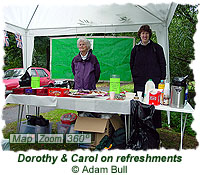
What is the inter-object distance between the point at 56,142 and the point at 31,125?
1.67 feet

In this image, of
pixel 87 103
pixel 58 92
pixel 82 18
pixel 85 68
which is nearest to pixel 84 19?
pixel 82 18

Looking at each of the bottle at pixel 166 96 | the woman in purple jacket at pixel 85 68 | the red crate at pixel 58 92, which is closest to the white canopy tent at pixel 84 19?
the woman in purple jacket at pixel 85 68

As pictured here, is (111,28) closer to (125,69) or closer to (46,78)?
(125,69)

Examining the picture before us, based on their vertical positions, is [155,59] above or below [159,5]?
below

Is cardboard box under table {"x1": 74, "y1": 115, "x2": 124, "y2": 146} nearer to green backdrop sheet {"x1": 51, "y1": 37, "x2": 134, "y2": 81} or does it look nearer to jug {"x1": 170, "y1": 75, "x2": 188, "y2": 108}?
jug {"x1": 170, "y1": 75, "x2": 188, "y2": 108}

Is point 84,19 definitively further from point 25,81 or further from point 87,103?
point 87,103

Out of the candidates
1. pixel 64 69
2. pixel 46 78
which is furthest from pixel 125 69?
pixel 46 78

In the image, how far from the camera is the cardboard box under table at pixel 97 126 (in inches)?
95.0

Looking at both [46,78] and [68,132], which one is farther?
[46,78]

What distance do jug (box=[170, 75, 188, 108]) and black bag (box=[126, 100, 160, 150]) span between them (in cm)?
26

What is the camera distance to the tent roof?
3596mm

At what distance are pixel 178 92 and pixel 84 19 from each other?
285 centimetres

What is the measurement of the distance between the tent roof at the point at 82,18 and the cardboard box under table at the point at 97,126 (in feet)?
7.26

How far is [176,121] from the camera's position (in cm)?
434
